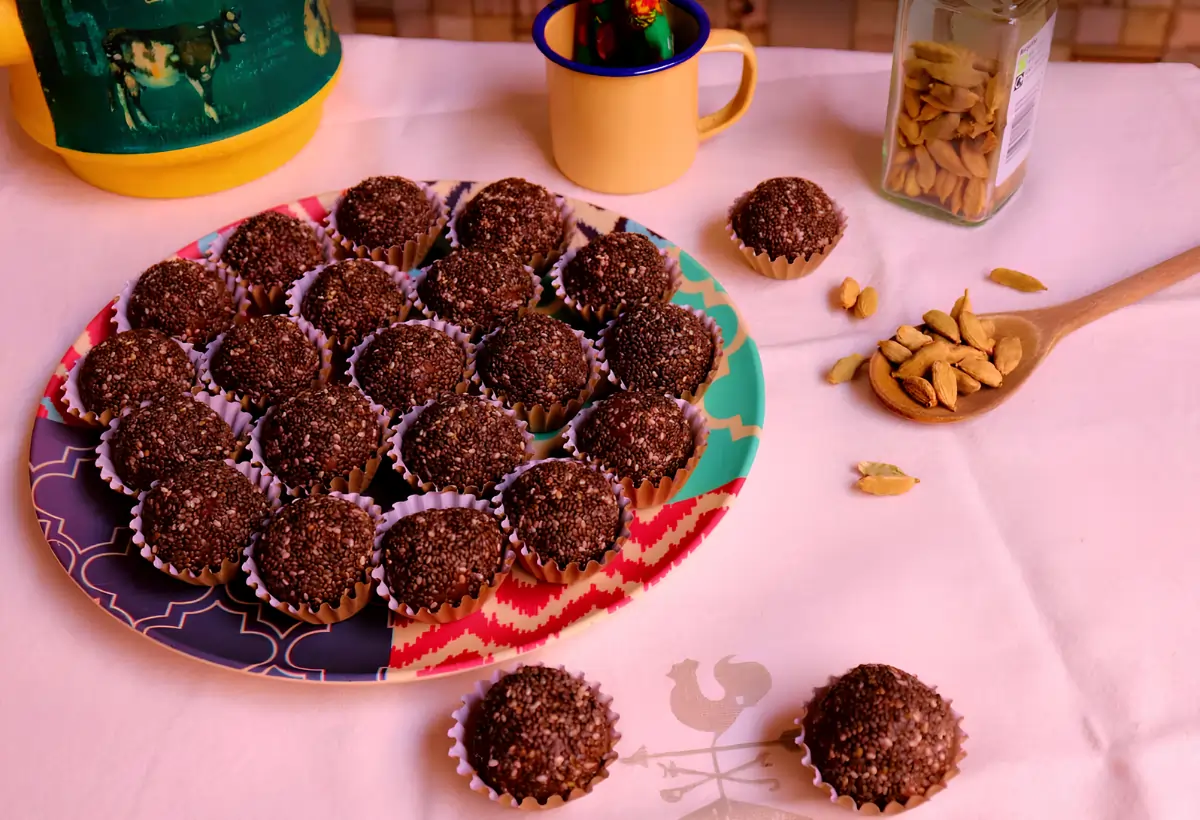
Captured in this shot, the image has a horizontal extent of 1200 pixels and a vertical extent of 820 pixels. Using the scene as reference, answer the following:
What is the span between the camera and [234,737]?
118cm

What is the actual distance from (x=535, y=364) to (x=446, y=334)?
0.55ft

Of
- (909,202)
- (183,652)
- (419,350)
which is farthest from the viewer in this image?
(909,202)

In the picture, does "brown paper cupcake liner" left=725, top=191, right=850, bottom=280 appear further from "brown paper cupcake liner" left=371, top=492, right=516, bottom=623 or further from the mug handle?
"brown paper cupcake liner" left=371, top=492, right=516, bottom=623

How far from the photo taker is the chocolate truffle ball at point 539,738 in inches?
41.9

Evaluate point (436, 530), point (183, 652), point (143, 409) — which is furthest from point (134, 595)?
point (436, 530)

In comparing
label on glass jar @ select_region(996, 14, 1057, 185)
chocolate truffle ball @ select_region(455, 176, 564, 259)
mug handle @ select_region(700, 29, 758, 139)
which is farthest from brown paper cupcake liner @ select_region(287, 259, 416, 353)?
label on glass jar @ select_region(996, 14, 1057, 185)

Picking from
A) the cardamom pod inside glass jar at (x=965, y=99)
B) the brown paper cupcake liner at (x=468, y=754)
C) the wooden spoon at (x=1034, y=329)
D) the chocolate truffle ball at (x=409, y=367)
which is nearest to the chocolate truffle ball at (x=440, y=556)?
the brown paper cupcake liner at (x=468, y=754)

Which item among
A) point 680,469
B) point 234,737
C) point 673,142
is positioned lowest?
point 234,737

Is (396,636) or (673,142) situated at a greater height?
(673,142)

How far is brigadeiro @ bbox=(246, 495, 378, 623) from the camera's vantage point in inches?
47.1

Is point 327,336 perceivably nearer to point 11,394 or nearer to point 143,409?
point 143,409

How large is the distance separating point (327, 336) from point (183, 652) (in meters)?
0.52

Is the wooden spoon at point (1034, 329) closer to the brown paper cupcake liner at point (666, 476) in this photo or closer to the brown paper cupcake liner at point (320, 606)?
the brown paper cupcake liner at point (666, 476)

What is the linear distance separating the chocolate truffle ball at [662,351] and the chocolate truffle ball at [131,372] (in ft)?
1.94
